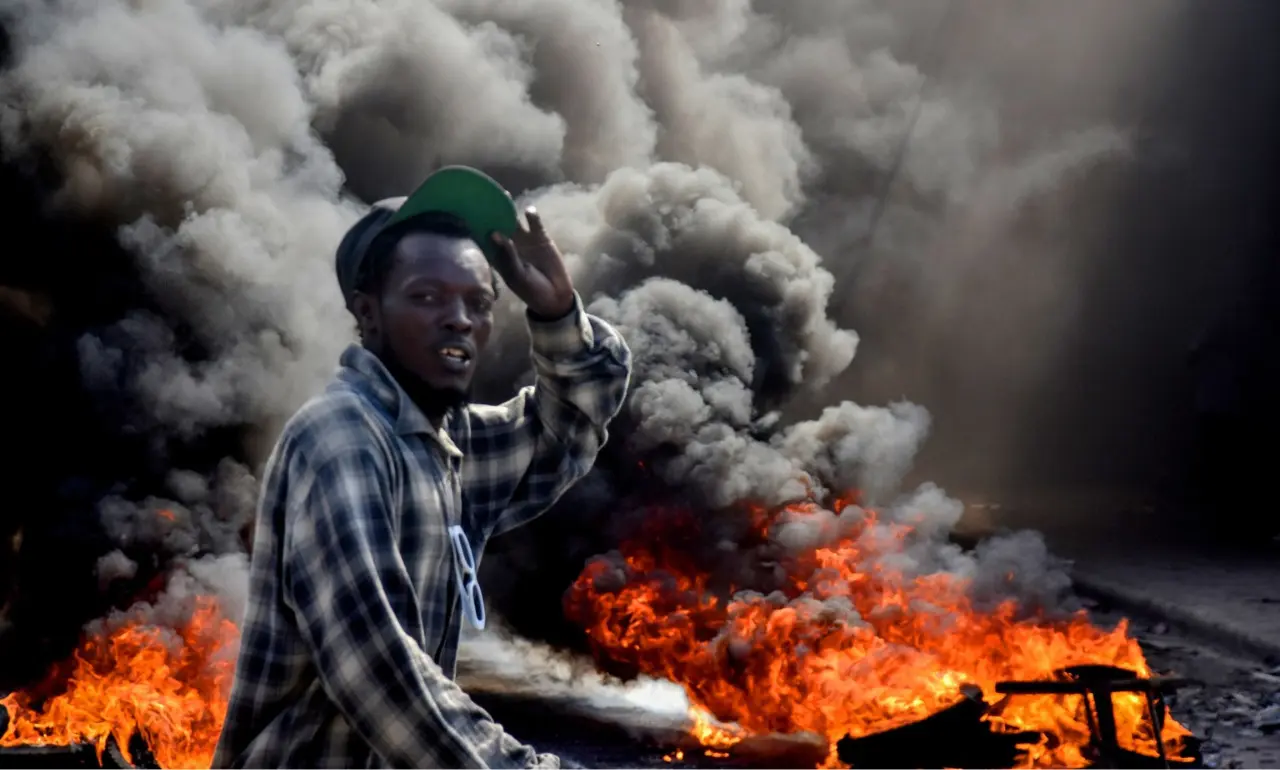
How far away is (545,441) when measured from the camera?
7.57 ft

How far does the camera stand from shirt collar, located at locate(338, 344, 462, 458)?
5.94ft

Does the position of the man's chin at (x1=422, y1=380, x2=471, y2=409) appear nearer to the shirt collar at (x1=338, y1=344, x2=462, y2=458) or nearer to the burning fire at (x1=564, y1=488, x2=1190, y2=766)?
the shirt collar at (x1=338, y1=344, x2=462, y2=458)

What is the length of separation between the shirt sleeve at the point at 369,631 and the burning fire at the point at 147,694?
6.97 metres

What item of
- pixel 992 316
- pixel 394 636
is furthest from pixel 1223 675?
pixel 394 636

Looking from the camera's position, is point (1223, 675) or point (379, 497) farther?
point (1223, 675)

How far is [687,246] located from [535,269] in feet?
27.7

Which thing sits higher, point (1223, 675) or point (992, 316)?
point (992, 316)

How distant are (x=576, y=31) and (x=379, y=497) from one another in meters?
9.52

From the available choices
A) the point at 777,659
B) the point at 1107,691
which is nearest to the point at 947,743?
the point at 1107,691

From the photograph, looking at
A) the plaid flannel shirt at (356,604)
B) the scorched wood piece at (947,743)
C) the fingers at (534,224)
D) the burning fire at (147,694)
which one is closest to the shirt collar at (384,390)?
the plaid flannel shirt at (356,604)

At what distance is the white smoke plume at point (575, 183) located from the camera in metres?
8.62

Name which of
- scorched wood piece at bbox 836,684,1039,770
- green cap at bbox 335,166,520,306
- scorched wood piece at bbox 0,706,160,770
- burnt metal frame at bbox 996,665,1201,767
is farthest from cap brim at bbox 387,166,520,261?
scorched wood piece at bbox 836,684,1039,770

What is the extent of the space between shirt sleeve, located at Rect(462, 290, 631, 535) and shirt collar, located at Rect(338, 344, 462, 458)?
0.31 metres

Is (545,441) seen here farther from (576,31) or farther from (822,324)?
(576,31)
